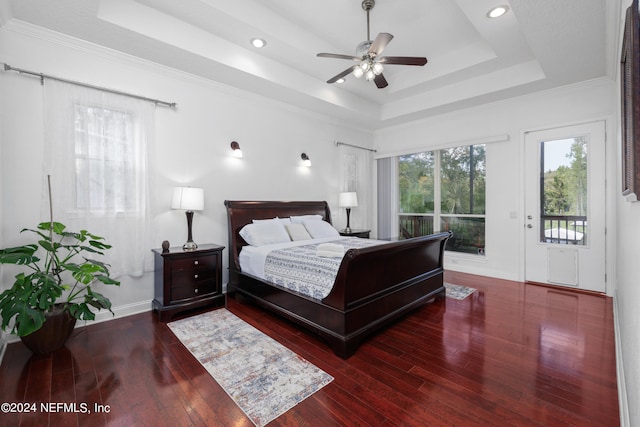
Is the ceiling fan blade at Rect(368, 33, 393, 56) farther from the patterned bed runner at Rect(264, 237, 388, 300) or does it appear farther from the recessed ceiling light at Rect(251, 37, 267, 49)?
the patterned bed runner at Rect(264, 237, 388, 300)

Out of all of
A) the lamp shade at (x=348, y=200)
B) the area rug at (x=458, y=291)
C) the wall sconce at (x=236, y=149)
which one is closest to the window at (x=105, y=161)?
the wall sconce at (x=236, y=149)

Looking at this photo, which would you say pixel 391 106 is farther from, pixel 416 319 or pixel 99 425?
pixel 99 425

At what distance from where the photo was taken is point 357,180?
602 cm

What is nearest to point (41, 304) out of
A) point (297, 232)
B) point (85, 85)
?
point (85, 85)

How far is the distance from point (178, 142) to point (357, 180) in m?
3.48

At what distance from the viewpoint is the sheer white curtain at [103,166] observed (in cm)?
283

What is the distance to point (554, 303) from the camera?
140 inches

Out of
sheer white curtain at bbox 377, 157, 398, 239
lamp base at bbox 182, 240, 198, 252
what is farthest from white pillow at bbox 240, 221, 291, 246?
sheer white curtain at bbox 377, 157, 398, 239

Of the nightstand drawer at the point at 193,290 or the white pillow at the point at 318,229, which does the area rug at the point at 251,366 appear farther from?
the white pillow at the point at 318,229

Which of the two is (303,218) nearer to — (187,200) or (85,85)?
(187,200)

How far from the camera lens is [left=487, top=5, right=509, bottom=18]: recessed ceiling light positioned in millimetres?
2772

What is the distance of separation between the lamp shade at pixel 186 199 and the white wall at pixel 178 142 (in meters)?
0.26

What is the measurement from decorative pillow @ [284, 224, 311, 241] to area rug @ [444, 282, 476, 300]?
2.08 metres

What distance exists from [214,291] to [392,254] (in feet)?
7.03
